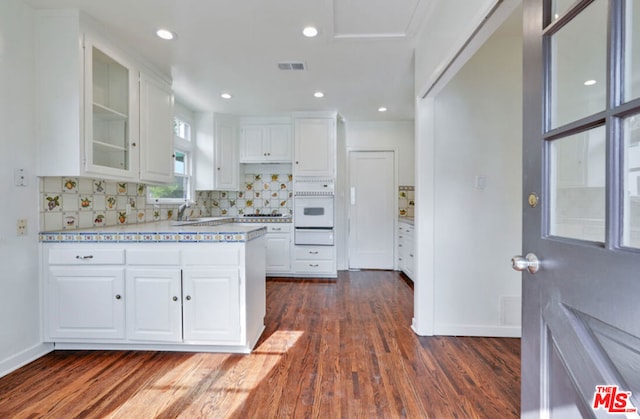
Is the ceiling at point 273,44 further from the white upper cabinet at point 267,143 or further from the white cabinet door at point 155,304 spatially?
the white cabinet door at point 155,304

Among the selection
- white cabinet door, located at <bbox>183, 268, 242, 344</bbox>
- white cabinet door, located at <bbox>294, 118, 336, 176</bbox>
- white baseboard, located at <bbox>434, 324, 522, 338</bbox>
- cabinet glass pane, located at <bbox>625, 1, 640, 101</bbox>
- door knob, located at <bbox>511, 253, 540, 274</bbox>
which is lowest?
white baseboard, located at <bbox>434, 324, 522, 338</bbox>

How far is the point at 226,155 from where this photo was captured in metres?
4.45

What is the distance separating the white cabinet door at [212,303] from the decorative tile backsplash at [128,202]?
43.9 inches

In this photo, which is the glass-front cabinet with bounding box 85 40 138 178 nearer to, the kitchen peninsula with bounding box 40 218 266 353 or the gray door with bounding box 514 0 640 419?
the kitchen peninsula with bounding box 40 218 266 353

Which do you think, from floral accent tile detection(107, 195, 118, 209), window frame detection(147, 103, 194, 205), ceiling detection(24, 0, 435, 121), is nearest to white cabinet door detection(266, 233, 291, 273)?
window frame detection(147, 103, 194, 205)

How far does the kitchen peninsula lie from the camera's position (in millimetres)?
2104

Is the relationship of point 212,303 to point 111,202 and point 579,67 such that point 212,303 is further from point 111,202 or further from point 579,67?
point 579,67

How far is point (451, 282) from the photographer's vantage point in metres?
2.45

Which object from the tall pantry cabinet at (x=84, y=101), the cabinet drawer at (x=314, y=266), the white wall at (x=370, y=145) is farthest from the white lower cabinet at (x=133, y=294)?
the white wall at (x=370, y=145)

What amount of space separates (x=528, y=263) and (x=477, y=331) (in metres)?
1.93

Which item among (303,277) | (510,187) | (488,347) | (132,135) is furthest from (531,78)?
(303,277)

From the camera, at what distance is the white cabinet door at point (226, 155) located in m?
4.35

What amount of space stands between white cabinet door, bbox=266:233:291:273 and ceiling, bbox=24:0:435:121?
1.91 m

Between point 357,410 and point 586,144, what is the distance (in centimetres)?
153
